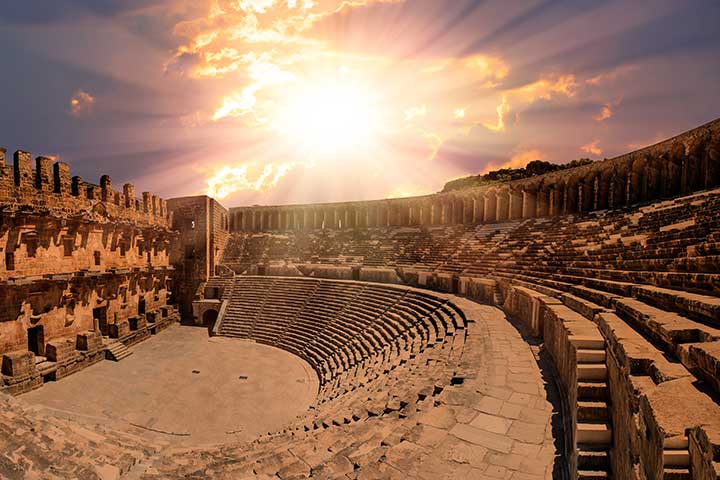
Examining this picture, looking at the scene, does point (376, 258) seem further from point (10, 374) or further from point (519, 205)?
point (10, 374)

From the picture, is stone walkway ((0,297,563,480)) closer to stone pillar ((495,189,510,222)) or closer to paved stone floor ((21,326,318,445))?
paved stone floor ((21,326,318,445))

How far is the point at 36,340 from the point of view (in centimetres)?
1529

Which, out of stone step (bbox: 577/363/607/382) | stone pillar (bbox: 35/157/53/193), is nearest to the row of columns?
stone step (bbox: 577/363/607/382)

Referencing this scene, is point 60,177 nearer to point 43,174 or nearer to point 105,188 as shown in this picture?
point 43,174

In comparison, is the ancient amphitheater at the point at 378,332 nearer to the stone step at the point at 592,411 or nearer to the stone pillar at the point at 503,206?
the stone step at the point at 592,411

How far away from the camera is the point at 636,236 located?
514 inches

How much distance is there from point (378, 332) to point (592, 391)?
10.8 metres

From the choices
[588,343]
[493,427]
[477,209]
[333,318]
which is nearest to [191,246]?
[333,318]

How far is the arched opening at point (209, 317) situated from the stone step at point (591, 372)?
24034mm

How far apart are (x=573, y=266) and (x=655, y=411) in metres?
12.4

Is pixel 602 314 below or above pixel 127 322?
above

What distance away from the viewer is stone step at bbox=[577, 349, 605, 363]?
508cm

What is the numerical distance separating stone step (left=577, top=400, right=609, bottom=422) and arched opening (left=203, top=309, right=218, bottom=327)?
79.2 ft

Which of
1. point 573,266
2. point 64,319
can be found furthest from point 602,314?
point 64,319
